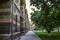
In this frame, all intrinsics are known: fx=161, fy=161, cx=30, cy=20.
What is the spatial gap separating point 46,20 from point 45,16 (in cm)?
66

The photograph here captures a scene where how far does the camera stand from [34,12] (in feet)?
77.5

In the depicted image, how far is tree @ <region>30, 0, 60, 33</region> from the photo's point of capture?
20.5m

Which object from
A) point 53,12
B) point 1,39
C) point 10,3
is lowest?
point 1,39

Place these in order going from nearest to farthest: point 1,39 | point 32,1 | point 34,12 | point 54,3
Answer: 1. point 1,39
2. point 54,3
3. point 32,1
4. point 34,12

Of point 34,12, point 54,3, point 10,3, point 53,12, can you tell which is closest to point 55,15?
point 53,12

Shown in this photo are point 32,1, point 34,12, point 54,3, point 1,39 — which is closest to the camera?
point 1,39

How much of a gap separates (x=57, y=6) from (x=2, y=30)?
9.35 meters

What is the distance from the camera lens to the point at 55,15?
21.4 m

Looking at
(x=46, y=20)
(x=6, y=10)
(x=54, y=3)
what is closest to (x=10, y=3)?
(x=6, y=10)

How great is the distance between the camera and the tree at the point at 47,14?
2049cm

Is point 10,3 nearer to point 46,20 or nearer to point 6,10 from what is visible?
point 6,10

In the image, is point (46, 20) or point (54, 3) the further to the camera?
point (46, 20)

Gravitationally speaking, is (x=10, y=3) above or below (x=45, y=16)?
above

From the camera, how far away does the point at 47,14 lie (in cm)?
2173
